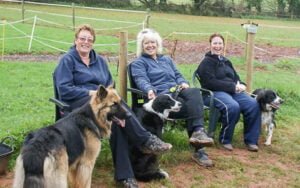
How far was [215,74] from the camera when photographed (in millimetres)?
5828

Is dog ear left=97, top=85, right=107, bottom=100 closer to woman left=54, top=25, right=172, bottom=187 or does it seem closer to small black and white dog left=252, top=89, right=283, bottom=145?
woman left=54, top=25, right=172, bottom=187

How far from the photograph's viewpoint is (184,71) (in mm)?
11750

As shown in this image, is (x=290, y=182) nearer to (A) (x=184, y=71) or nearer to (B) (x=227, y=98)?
(B) (x=227, y=98)

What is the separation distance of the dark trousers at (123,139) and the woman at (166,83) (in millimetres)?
622

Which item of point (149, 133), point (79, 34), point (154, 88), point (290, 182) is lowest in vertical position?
point (290, 182)

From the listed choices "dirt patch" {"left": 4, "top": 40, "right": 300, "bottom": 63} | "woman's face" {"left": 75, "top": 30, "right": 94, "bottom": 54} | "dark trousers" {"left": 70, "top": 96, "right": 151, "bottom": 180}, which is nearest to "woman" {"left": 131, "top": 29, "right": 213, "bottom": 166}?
"dark trousers" {"left": 70, "top": 96, "right": 151, "bottom": 180}

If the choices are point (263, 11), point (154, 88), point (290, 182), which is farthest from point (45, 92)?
point (263, 11)

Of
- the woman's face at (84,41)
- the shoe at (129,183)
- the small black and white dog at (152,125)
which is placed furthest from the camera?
the small black and white dog at (152,125)

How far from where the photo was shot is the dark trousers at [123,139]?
423 cm

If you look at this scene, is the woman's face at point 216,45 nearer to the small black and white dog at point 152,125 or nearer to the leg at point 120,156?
the small black and white dog at point 152,125

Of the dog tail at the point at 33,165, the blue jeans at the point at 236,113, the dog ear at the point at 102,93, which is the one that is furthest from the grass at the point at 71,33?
the dog tail at the point at 33,165

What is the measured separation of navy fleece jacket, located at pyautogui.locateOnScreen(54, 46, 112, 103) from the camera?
4273mm

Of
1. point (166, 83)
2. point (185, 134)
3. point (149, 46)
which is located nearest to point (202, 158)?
point (185, 134)

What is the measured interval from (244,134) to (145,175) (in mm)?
1939
